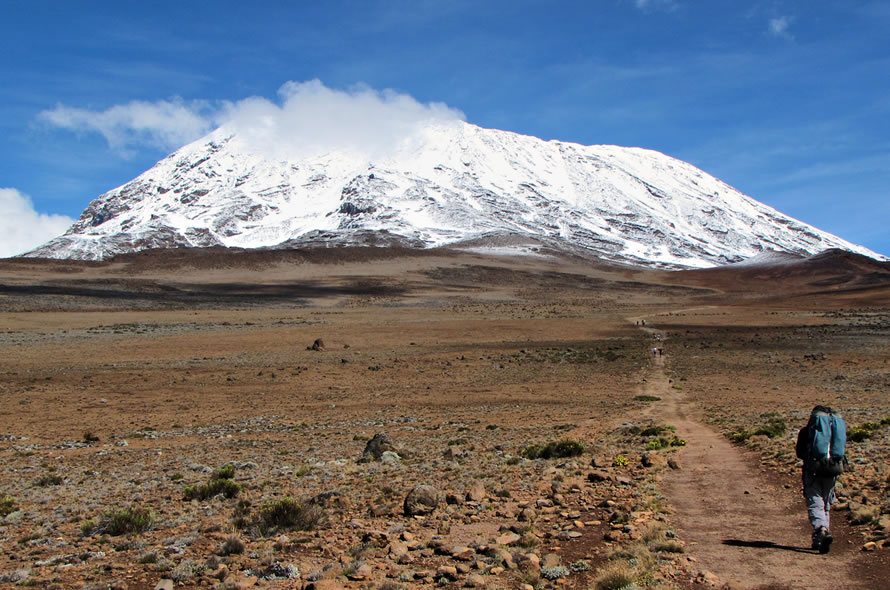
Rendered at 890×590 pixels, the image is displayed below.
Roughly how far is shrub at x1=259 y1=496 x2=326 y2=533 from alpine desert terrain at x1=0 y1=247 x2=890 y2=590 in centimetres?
3

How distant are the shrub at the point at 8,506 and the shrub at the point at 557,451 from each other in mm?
8343

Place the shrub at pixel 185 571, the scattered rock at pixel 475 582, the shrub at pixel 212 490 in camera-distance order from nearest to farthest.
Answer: the scattered rock at pixel 475 582 < the shrub at pixel 185 571 < the shrub at pixel 212 490

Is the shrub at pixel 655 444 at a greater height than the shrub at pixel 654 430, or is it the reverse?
the shrub at pixel 655 444

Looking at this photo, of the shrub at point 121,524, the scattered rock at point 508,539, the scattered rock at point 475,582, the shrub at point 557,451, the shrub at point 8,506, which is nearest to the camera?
the scattered rock at point 475,582

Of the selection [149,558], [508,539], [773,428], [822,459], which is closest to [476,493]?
[508,539]

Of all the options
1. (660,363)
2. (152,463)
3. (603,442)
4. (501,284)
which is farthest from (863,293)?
(152,463)

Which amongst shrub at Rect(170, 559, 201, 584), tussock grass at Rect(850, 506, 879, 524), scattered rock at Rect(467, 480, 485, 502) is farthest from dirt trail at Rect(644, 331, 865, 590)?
shrub at Rect(170, 559, 201, 584)

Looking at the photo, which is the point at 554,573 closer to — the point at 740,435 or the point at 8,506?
the point at 8,506

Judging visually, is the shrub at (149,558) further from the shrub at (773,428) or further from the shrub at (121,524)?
the shrub at (773,428)

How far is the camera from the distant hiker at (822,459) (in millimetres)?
7430

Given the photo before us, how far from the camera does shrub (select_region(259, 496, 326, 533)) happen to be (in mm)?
8508

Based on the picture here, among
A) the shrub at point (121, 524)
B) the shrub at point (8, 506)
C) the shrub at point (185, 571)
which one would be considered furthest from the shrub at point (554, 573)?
the shrub at point (8, 506)

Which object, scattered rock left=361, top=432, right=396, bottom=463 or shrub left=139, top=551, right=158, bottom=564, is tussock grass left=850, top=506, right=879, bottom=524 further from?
scattered rock left=361, top=432, right=396, bottom=463

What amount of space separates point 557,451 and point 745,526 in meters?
5.00
